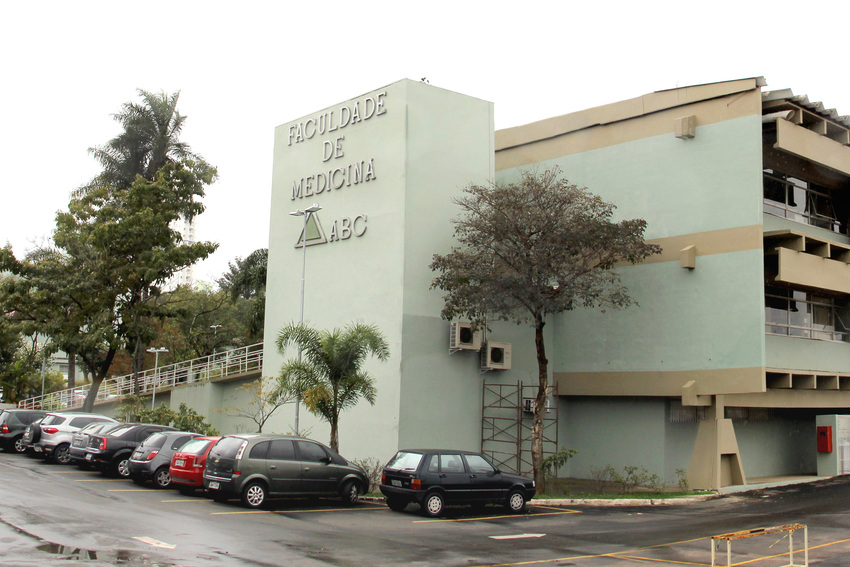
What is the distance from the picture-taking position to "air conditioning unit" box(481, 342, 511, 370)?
25531 mm

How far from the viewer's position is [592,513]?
19312 millimetres

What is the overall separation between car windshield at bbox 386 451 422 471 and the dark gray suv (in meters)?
1.41

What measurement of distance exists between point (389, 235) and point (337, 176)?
3902mm

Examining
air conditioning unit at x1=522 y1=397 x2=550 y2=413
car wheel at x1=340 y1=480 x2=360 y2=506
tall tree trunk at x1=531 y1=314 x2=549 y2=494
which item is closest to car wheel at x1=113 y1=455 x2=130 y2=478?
car wheel at x1=340 y1=480 x2=360 y2=506

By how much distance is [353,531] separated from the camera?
1470 cm

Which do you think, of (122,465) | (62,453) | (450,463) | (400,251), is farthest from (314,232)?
(450,463)

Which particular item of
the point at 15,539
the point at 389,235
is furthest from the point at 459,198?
the point at 15,539

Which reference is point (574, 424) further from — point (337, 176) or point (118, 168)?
point (118, 168)

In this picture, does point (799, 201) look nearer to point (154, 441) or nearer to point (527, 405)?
point (527, 405)

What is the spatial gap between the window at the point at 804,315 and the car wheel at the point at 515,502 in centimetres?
Result: 1155

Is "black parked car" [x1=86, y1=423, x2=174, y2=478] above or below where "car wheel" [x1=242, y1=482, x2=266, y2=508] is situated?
above

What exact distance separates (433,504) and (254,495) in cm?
394

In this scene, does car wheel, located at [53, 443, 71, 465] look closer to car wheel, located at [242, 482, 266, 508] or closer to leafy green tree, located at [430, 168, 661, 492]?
car wheel, located at [242, 482, 266, 508]

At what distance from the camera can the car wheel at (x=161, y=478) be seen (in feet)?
65.1
